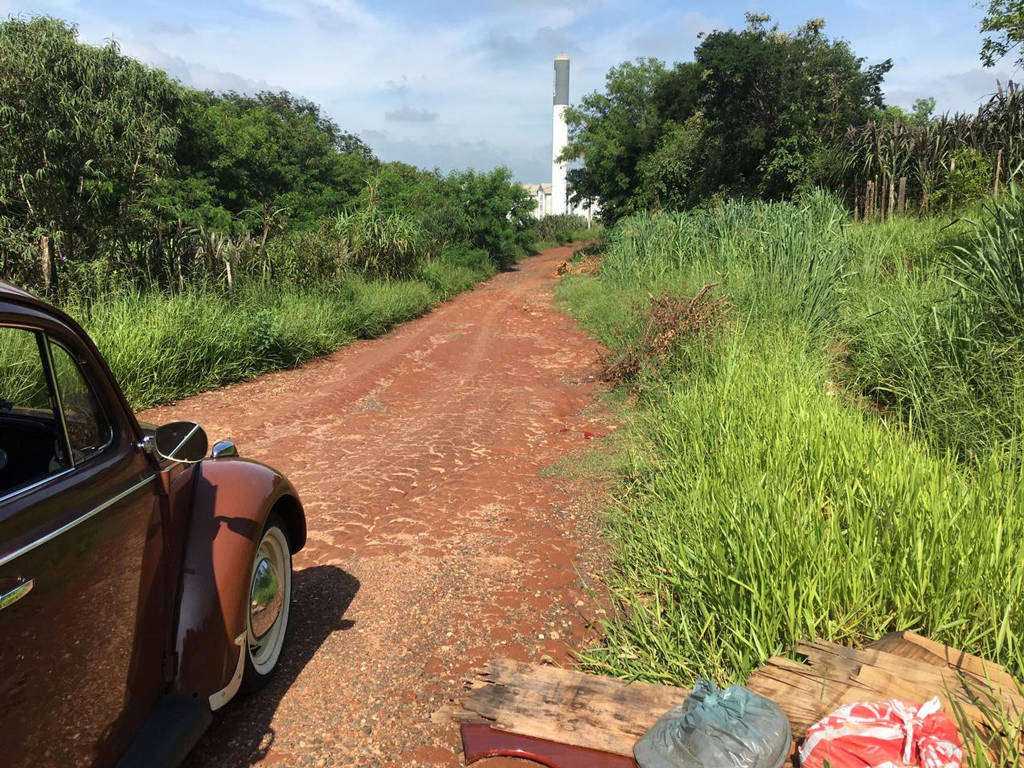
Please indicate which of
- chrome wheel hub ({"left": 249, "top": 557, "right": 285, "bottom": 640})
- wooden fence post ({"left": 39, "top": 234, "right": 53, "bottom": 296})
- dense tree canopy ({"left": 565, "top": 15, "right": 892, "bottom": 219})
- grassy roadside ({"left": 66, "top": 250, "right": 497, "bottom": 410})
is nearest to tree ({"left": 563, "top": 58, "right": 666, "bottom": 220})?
dense tree canopy ({"left": 565, "top": 15, "right": 892, "bottom": 219})

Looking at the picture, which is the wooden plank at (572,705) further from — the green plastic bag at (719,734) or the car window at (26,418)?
the car window at (26,418)

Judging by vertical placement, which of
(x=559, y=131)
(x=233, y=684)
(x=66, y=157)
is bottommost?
(x=233, y=684)

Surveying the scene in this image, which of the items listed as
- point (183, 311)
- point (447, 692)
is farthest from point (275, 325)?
point (447, 692)

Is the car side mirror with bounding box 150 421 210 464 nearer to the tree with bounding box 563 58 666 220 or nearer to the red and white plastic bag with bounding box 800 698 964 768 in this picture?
the red and white plastic bag with bounding box 800 698 964 768

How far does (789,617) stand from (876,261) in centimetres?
789

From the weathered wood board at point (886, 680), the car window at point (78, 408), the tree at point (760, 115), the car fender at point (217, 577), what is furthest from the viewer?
the tree at point (760, 115)

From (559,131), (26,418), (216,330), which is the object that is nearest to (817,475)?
(26,418)

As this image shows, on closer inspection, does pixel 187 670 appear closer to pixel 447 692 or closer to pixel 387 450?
pixel 447 692

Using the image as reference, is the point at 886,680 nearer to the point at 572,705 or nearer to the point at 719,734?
the point at 719,734

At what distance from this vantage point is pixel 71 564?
1.91 meters

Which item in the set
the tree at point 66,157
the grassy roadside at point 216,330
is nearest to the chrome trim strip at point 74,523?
the grassy roadside at point 216,330

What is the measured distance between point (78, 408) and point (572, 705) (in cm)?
205

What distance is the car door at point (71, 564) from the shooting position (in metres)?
1.71

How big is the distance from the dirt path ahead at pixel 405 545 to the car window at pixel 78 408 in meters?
1.28
